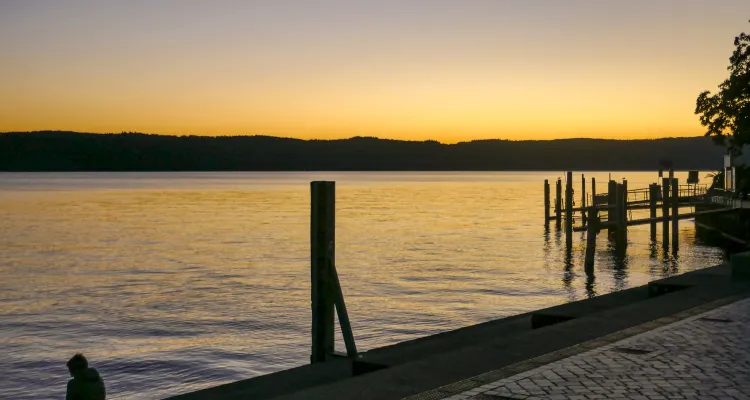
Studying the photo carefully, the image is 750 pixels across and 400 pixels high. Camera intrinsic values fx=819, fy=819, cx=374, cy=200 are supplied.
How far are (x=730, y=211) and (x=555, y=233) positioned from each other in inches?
497

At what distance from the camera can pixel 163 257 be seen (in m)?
39.0

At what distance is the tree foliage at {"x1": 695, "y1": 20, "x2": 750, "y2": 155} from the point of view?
5244cm

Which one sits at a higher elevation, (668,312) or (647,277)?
(668,312)

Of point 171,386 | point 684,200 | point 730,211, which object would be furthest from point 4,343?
point 684,200

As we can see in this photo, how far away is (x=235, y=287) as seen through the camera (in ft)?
94.2

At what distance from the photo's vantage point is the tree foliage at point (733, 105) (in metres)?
52.4

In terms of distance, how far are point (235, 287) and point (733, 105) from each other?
3967 cm

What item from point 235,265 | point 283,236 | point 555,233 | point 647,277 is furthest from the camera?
point 555,233

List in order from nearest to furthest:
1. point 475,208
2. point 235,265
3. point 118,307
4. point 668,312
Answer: point 668,312, point 118,307, point 235,265, point 475,208

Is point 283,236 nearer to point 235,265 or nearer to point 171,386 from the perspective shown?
point 235,265

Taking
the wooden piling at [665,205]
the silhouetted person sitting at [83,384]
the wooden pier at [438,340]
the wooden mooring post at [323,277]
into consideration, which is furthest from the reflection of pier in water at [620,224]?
the silhouetted person sitting at [83,384]

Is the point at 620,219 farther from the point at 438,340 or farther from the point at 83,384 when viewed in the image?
the point at 83,384

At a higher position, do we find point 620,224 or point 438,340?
point 620,224

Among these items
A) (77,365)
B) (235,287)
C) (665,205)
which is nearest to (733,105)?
(665,205)
